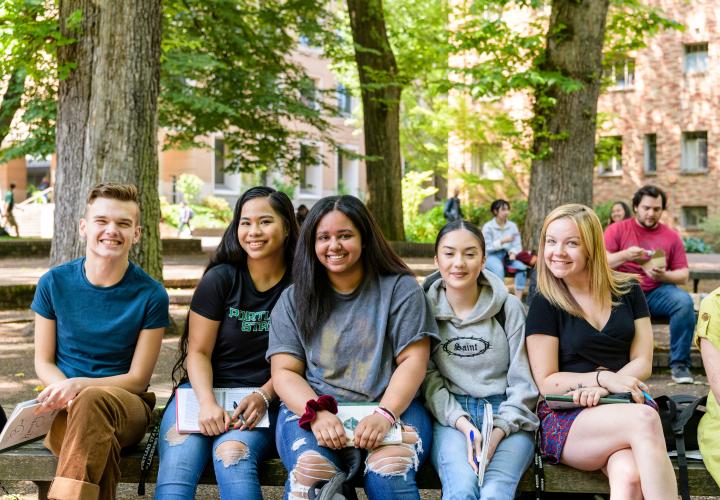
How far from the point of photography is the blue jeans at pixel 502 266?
11938 mm

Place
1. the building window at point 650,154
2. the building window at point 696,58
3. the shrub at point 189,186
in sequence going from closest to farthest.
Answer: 1. the building window at point 696,58
2. the building window at point 650,154
3. the shrub at point 189,186

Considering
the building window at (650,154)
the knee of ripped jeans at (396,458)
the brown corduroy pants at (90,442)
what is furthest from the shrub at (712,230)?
the brown corduroy pants at (90,442)

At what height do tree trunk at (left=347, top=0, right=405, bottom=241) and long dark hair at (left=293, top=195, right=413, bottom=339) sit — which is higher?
tree trunk at (left=347, top=0, right=405, bottom=241)

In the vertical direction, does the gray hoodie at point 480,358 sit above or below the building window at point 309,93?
below

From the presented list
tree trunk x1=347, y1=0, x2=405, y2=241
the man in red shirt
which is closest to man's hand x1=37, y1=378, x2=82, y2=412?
the man in red shirt

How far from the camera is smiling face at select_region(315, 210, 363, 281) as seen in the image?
371cm

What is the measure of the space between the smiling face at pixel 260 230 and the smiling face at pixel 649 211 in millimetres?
3918

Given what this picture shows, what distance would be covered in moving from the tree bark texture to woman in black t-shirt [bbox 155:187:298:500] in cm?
435

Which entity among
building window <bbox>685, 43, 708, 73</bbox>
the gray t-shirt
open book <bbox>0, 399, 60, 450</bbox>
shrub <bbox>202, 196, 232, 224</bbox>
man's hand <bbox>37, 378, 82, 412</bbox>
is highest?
building window <bbox>685, 43, 708, 73</bbox>

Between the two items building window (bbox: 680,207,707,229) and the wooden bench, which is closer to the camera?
the wooden bench

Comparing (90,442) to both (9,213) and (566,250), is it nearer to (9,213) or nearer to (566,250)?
(566,250)

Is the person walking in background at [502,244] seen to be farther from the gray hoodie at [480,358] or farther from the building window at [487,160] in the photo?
the building window at [487,160]

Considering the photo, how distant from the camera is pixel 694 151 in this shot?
30.6 metres

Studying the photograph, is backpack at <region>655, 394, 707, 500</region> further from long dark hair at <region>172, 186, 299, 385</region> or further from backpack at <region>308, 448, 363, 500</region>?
long dark hair at <region>172, 186, 299, 385</region>
